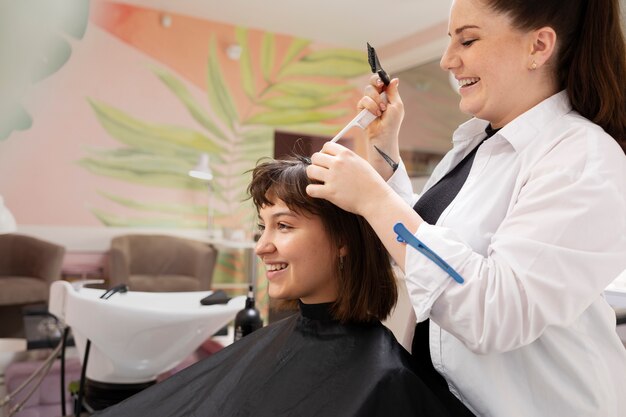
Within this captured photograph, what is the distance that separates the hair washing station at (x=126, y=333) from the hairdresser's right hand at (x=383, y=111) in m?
0.84

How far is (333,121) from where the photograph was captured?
658 centimetres

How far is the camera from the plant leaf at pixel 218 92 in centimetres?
588

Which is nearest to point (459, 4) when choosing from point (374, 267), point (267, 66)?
point (374, 267)

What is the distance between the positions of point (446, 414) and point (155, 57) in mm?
5315

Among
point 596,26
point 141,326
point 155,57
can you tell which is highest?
point 155,57

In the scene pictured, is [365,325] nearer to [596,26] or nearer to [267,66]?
[596,26]

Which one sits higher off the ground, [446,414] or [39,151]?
[39,151]

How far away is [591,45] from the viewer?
0.90m

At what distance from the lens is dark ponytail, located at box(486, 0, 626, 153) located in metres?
0.88

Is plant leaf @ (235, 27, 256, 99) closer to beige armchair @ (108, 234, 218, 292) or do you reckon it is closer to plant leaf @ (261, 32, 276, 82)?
plant leaf @ (261, 32, 276, 82)

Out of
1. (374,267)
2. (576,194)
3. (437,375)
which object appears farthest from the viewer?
(374,267)

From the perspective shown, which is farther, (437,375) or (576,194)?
(437,375)

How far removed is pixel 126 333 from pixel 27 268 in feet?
12.4

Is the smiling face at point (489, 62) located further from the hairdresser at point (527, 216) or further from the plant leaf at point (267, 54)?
the plant leaf at point (267, 54)
